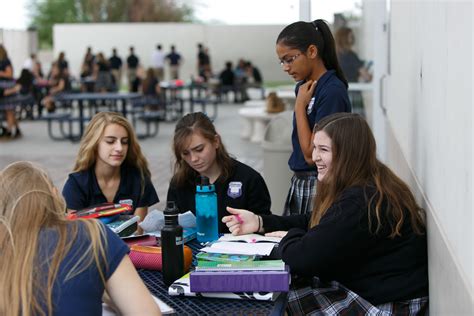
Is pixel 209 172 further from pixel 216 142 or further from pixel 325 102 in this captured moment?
pixel 325 102

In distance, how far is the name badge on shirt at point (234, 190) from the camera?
3861 mm

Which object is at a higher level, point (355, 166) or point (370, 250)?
point (355, 166)

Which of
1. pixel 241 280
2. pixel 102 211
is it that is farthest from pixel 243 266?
pixel 102 211

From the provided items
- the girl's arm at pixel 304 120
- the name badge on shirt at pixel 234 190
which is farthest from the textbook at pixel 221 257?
the girl's arm at pixel 304 120

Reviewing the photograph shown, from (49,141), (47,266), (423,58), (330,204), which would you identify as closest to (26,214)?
(47,266)

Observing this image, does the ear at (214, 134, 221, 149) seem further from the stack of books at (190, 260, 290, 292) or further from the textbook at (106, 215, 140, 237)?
the stack of books at (190, 260, 290, 292)

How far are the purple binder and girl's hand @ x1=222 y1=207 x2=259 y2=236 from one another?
28.3 inches

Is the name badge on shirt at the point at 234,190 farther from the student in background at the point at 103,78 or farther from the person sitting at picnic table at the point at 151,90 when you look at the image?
the student in background at the point at 103,78

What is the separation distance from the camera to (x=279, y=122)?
6.00 meters

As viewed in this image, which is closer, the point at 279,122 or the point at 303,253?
the point at 303,253

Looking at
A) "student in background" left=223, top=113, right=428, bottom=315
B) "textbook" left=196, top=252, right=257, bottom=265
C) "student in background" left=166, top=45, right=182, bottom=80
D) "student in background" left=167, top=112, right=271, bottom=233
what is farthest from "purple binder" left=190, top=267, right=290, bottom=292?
"student in background" left=166, top=45, right=182, bottom=80

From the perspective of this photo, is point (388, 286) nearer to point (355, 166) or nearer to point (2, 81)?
point (355, 166)

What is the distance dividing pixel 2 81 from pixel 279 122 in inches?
361

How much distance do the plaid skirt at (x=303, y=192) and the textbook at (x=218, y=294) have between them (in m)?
1.50
